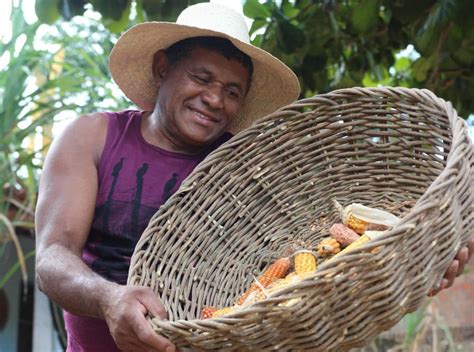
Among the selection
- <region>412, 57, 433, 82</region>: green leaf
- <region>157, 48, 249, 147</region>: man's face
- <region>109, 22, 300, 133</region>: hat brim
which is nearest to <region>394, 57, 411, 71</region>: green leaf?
<region>412, 57, 433, 82</region>: green leaf

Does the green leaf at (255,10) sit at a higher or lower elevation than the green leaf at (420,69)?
higher

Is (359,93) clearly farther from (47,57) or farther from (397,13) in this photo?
(47,57)

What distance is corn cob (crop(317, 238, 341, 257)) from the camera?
205 cm

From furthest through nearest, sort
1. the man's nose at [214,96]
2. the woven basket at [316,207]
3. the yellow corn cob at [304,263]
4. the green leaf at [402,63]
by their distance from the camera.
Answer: the green leaf at [402,63], the man's nose at [214,96], the yellow corn cob at [304,263], the woven basket at [316,207]

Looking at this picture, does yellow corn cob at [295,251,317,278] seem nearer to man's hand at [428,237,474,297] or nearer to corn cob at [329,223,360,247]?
corn cob at [329,223,360,247]

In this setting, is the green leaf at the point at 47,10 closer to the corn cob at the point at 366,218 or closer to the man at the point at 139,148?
the man at the point at 139,148

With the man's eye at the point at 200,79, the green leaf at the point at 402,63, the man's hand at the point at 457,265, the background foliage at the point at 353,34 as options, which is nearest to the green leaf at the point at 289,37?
the background foliage at the point at 353,34

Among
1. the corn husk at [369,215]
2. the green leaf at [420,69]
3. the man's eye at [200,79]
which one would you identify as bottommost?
the corn husk at [369,215]

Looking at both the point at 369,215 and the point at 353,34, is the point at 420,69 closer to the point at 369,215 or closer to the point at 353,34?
the point at 353,34

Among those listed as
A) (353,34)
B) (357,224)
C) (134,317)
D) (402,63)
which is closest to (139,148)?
(357,224)

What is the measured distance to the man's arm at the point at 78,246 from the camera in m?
1.65

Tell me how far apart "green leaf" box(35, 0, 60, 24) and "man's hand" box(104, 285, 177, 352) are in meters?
1.01

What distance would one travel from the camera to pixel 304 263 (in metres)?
1.98

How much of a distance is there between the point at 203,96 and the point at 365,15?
801 millimetres
